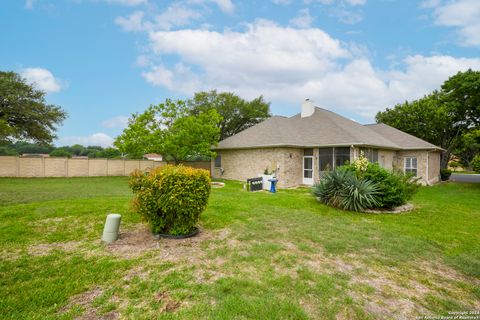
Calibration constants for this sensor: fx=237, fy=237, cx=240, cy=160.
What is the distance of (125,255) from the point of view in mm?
4148

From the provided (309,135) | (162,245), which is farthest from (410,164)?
(162,245)

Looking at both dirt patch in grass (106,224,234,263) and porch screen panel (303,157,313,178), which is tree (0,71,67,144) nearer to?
dirt patch in grass (106,224,234,263)

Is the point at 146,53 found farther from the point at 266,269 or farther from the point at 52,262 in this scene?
the point at 266,269

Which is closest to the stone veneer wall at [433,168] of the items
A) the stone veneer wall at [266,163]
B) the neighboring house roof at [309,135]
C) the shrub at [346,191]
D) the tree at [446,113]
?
the neighboring house roof at [309,135]

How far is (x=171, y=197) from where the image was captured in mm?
4629

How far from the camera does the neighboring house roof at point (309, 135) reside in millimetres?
14453

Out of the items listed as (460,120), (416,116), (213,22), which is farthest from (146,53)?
(460,120)

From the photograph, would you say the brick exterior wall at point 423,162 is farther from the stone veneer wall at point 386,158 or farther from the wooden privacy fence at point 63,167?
the wooden privacy fence at point 63,167

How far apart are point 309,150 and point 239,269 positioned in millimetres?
12912

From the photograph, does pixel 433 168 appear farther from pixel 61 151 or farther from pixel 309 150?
pixel 61 151

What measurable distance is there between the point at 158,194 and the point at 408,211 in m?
8.56

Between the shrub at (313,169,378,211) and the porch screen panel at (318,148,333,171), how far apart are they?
217 inches

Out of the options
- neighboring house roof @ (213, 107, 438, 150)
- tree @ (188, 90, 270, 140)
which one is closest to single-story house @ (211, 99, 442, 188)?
neighboring house roof @ (213, 107, 438, 150)

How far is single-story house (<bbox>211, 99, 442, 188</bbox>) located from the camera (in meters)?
14.5
